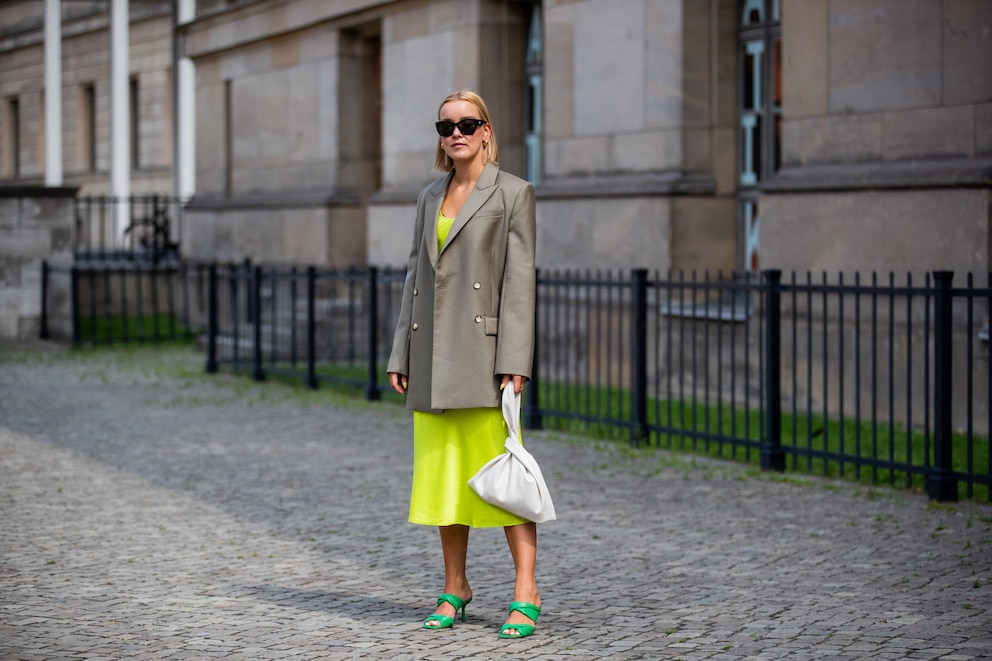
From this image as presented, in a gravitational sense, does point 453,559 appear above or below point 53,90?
below

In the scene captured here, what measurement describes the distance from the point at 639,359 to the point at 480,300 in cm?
546

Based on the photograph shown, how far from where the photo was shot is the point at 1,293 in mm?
20953

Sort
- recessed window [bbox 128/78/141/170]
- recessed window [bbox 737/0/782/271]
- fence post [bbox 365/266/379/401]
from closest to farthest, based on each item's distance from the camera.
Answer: fence post [bbox 365/266/379/401]
recessed window [bbox 737/0/782/271]
recessed window [bbox 128/78/141/170]

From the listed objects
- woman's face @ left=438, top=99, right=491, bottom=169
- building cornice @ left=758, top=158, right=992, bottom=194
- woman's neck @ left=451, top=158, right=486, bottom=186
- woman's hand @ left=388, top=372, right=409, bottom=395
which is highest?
building cornice @ left=758, top=158, right=992, bottom=194

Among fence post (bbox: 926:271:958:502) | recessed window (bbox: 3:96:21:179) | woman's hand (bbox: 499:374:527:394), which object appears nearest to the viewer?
woman's hand (bbox: 499:374:527:394)

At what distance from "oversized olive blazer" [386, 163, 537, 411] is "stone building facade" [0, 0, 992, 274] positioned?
→ 650 centimetres

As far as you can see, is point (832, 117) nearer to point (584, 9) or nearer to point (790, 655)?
point (584, 9)

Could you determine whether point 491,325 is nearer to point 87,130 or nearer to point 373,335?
point 373,335

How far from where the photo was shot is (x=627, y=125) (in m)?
14.8

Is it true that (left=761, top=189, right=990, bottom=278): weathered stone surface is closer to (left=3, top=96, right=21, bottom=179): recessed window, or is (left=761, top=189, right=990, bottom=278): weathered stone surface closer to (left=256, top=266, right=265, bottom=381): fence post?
(left=256, top=266, right=265, bottom=381): fence post

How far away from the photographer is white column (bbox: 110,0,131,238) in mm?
29297

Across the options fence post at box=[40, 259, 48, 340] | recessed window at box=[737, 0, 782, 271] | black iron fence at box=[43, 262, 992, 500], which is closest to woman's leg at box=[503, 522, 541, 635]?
black iron fence at box=[43, 262, 992, 500]

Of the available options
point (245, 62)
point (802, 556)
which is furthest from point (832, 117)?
point (245, 62)

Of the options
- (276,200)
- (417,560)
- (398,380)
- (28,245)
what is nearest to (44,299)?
(28,245)
